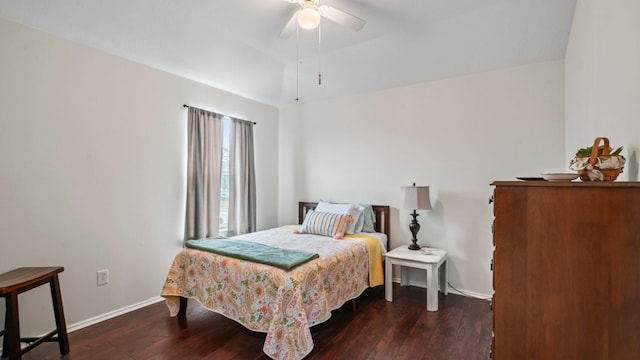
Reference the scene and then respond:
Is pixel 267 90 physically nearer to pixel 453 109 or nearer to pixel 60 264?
pixel 453 109

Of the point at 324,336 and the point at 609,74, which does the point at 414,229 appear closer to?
the point at 324,336

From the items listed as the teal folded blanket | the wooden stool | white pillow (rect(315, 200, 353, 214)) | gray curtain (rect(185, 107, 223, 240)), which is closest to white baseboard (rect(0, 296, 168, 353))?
the wooden stool

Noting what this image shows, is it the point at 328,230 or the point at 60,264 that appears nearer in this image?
the point at 60,264

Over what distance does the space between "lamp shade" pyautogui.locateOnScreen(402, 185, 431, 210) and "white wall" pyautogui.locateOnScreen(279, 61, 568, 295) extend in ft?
0.91

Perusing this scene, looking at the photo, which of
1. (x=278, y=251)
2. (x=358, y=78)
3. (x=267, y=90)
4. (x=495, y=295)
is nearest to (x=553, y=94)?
(x=358, y=78)

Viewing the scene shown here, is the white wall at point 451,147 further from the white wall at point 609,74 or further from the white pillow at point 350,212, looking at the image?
the white wall at point 609,74

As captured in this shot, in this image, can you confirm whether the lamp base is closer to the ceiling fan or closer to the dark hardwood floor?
the dark hardwood floor

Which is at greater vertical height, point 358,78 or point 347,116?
point 358,78

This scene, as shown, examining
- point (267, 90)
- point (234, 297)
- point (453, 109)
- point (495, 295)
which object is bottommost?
point (234, 297)

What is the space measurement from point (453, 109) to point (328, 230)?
6.70ft

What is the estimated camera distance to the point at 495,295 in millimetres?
1200

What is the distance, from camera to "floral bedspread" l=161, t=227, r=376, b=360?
2029mm

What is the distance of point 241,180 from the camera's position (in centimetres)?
411

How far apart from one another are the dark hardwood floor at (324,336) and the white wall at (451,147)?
83cm
